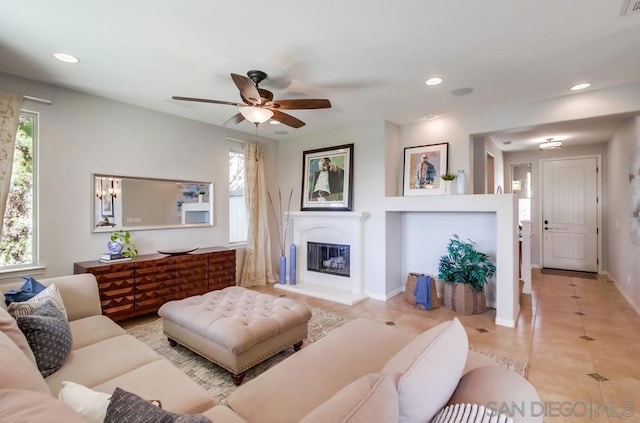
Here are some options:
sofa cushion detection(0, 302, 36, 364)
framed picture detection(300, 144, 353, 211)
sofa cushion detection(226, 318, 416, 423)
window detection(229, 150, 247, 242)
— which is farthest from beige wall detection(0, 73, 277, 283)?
sofa cushion detection(226, 318, 416, 423)

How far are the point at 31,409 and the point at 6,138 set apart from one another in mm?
3254

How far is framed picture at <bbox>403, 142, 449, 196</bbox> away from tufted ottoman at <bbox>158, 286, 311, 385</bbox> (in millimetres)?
2616

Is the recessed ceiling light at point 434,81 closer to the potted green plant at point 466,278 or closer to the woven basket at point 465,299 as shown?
the potted green plant at point 466,278

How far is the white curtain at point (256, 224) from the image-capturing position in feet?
16.5

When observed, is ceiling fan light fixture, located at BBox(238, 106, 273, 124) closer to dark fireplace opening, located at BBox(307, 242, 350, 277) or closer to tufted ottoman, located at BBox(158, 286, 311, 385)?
tufted ottoman, located at BBox(158, 286, 311, 385)

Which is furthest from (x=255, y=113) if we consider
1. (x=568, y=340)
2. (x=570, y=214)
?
(x=570, y=214)

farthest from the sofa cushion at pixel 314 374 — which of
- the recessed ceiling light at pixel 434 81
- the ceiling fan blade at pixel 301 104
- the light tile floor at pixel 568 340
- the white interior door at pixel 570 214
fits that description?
the white interior door at pixel 570 214

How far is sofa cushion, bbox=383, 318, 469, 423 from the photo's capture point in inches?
36.3

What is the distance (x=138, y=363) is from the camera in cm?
172

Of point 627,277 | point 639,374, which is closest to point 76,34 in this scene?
point 639,374

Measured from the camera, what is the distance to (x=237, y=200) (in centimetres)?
507

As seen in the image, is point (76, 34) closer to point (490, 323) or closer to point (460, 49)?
point (460, 49)

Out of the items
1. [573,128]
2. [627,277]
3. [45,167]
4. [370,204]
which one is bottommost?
[627,277]

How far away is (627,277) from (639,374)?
2592 millimetres
